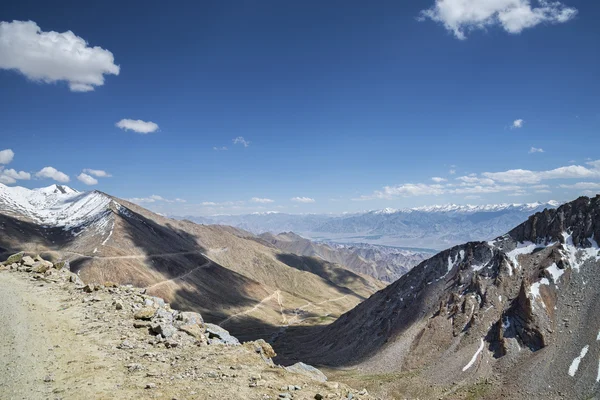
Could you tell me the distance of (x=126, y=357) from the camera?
19781 millimetres

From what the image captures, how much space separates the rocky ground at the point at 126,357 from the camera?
16766 mm

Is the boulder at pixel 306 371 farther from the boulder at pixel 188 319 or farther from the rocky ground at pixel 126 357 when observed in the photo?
the boulder at pixel 188 319

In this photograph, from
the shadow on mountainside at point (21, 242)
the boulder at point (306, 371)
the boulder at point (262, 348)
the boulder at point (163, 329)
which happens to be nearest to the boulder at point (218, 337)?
the boulder at point (262, 348)

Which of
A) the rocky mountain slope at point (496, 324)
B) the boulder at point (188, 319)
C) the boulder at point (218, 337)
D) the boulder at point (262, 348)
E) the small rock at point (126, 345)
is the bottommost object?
the rocky mountain slope at point (496, 324)

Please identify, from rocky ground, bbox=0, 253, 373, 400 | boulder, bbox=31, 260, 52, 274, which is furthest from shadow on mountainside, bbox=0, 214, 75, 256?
rocky ground, bbox=0, 253, 373, 400

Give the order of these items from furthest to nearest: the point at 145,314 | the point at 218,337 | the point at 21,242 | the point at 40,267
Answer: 1. the point at 21,242
2. the point at 40,267
3. the point at 145,314
4. the point at 218,337

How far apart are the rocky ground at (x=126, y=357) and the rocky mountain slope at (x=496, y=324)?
62.2 meters

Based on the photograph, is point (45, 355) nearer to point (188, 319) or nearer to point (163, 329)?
point (163, 329)

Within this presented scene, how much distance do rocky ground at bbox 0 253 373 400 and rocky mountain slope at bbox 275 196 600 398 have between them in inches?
2450

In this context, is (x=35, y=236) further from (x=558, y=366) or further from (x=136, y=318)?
(x=558, y=366)

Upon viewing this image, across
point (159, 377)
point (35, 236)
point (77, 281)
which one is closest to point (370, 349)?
point (77, 281)

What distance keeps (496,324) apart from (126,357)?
88.9 meters

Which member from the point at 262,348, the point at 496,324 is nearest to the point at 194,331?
the point at 262,348

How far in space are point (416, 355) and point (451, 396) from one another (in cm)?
2208
